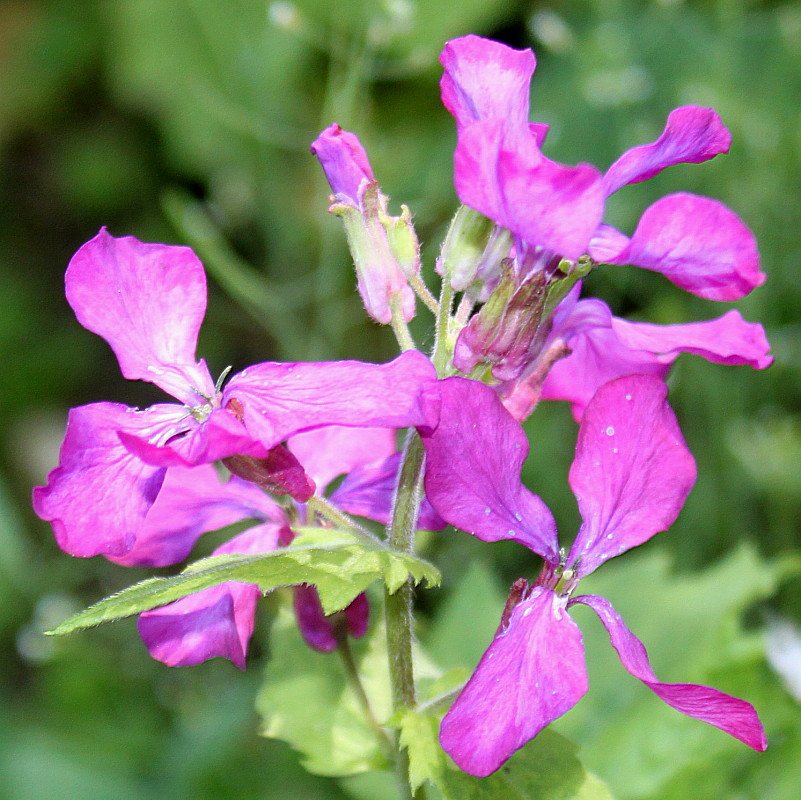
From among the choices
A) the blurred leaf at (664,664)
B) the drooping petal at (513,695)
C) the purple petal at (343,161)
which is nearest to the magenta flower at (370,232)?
the purple petal at (343,161)

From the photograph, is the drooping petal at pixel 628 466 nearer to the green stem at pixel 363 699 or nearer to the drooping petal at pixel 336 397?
the drooping petal at pixel 336 397

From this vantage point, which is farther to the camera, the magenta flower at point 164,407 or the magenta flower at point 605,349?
the magenta flower at point 605,349

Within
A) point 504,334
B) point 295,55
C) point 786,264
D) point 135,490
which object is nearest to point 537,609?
point 504,334

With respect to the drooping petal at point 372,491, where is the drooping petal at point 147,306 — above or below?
above

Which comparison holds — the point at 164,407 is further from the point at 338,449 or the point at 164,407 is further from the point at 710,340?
the point at 710,340

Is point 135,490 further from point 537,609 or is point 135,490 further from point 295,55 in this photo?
point 295,55

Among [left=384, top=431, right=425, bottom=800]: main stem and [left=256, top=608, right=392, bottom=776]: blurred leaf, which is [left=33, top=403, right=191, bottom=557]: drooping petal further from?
[left=256, top=608, right=392, bottom=776]: blurred leaf
